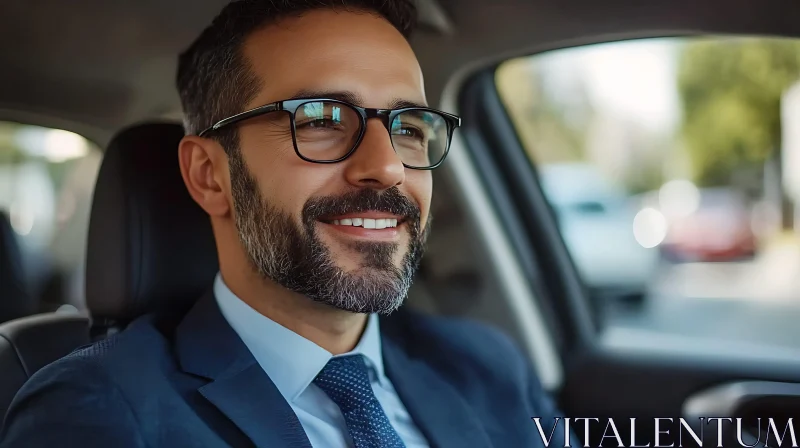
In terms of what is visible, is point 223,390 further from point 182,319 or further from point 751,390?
point 751,390

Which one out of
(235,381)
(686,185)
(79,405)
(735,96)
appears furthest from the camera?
(686,185)

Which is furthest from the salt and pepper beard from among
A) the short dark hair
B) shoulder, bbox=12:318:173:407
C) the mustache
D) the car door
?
the car door

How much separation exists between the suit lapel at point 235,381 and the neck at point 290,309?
68 millimetres

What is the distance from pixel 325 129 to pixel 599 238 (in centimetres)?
144

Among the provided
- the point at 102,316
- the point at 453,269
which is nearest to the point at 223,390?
the point at 102,316

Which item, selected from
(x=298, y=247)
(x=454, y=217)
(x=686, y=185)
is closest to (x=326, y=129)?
(x=298, y=247)

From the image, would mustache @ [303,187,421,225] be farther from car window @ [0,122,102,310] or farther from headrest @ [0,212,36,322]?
headrest @ [0,212,36,322]

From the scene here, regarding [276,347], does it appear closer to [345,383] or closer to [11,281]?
[345,383]

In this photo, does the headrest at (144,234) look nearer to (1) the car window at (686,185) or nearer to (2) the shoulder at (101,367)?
(2) the shoulder at (101,367)

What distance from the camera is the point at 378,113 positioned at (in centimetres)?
127

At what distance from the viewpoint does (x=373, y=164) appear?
1.23 metres

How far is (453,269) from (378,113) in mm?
790

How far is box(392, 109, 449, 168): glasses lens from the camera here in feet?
4.29

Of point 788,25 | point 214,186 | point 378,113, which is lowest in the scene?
point 214,186
